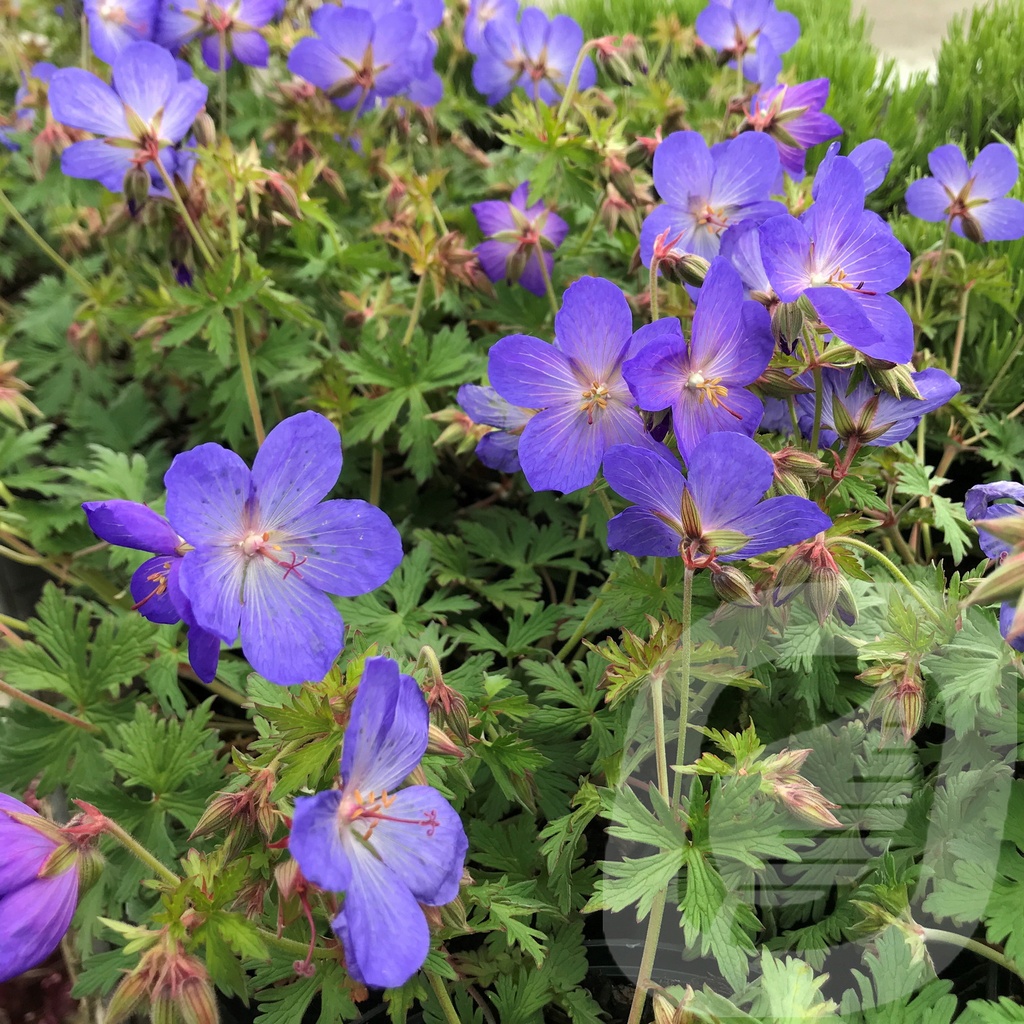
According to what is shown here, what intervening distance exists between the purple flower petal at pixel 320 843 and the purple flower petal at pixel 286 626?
119 mm

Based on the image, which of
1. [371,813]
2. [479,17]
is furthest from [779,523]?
[479,17]

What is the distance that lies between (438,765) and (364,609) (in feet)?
1.24

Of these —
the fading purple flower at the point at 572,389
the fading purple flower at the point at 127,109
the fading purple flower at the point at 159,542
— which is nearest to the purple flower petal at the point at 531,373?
the fading purple flower at the point at 572,389

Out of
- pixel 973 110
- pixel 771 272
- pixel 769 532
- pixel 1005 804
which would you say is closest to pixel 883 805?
pixel 1005 804

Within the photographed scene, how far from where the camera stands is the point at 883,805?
88cm

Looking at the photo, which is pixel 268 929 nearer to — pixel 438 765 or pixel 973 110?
pixel 438 765

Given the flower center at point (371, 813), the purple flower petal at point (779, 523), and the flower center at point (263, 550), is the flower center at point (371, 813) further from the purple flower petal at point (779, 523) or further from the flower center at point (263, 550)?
the purple flower petal at point (779, 523)

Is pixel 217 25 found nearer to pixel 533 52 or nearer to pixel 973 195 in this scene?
pixel 533 52

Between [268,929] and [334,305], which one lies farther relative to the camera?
[334,305]

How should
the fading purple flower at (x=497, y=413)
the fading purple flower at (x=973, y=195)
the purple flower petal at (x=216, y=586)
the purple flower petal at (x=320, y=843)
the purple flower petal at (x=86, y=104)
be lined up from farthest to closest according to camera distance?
1. the fading purple flower at (x=973, y=195)
2. the purple flower petal at (x=86, y=104)
3. the fading purple flower at (x=497, y=413)
4. the purple flower petal at (x=216, y=586)
5. the purple flower petal at (x=320, y=843)

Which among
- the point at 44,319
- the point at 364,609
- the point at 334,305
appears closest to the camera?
the point at 364,609

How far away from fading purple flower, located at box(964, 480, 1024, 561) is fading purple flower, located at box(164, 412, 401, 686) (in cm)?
55

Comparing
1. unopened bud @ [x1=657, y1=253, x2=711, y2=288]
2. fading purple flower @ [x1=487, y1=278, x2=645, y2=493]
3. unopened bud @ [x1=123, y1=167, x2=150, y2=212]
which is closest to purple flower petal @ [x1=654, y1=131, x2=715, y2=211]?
unopened bud @ [x1=657, y1=253, x2=711, y2=288]

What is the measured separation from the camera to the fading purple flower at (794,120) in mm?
1247
